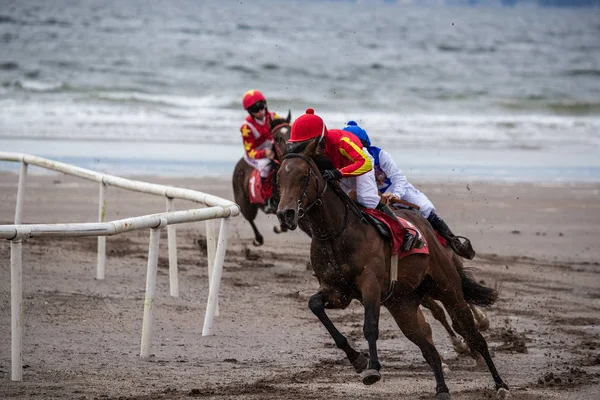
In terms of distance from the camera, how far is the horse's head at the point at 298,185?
20.0 ft

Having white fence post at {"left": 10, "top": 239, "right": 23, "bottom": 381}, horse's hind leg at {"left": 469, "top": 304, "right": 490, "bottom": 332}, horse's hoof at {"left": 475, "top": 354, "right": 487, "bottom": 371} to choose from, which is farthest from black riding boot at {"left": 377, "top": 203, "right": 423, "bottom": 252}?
white fence post at {"left": 10, "top": 239, "right": 23, "bottom": 381}

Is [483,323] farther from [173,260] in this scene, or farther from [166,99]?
[166,99]

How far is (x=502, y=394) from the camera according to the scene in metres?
6.86

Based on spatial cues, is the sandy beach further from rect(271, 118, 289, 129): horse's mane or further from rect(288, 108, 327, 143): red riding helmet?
rect(288, 108, 327, 143): red riding helmet

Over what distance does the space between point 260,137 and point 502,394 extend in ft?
19.0

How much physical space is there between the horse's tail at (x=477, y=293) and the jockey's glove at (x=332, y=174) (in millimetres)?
1797

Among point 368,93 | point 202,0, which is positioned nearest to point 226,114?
point 368,93

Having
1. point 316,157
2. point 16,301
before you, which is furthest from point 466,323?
point 16,301

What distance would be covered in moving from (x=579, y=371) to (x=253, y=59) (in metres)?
38.3

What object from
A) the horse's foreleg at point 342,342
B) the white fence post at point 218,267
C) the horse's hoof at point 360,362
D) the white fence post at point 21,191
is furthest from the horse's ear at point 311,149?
the white fence post at point 21,191

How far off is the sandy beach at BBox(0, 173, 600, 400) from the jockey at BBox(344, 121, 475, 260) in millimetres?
999

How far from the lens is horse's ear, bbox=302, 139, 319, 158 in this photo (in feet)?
21.1

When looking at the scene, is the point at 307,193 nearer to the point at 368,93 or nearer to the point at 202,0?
the point at 368,93

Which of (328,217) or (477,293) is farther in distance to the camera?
(477,293)
